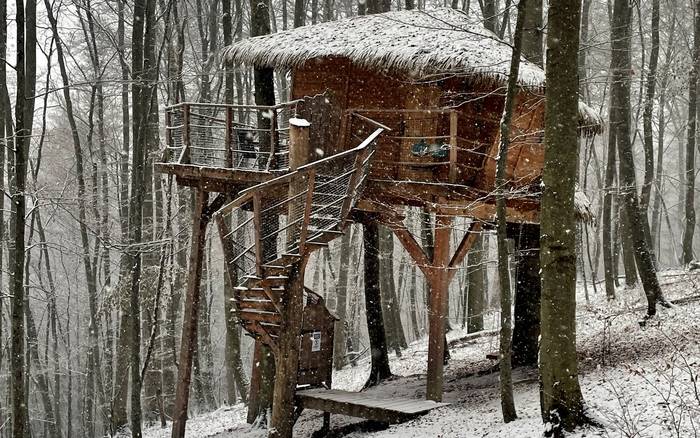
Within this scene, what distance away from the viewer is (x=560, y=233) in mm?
7895

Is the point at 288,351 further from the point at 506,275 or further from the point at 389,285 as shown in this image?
the point at 389,285

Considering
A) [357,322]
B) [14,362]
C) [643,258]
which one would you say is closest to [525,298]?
[643,258]

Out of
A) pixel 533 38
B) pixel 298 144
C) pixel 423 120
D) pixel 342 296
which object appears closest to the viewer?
pixel 298 144

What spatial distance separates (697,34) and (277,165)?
13260mm

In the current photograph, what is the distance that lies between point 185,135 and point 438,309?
5295 mm

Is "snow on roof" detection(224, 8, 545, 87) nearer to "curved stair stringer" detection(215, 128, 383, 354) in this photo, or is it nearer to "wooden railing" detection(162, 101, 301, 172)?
"wooden railing" detection(162, 101, 301, 172)

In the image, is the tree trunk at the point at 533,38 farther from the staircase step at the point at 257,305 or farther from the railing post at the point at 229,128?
the staircase step at the point at 257,305

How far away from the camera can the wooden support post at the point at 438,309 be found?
11.7 m

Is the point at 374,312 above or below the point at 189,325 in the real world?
below

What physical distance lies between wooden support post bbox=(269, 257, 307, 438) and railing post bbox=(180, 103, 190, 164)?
3669 mm

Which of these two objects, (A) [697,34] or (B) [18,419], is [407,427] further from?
(A) [697,34]

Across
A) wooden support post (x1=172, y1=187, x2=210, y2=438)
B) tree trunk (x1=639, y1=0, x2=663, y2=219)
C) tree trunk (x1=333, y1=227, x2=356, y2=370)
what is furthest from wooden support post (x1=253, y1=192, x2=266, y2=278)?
tree trunk (x1=333, y1=227, x2=356, y2=370)

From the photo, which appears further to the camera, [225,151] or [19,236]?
[225,151]

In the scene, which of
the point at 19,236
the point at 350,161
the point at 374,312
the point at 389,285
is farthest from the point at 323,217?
the point at 389,285
